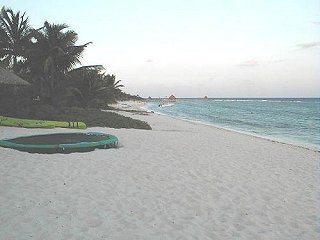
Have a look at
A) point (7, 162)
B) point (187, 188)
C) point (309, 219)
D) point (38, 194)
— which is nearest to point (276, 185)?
point (309, 219)

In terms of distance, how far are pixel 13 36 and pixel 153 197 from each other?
19422 millimetres

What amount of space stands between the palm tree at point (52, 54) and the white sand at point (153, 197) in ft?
38.6

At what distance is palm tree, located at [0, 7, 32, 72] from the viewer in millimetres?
20172

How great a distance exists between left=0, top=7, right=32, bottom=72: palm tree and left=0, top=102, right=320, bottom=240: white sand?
14203mm

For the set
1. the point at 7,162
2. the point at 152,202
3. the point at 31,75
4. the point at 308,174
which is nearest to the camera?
the point at 152,202

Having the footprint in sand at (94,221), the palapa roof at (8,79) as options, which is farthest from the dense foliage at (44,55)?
the footprint in sand at (94,221)

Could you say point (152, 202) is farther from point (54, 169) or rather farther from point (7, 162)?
point (7, 162)

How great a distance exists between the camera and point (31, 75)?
2062 centimetres

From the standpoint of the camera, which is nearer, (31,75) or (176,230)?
(176,230)

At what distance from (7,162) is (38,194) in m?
2.48

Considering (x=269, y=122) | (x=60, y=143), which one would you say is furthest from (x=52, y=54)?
(x=269, y=122)

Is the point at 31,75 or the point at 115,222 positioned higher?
the point at 31,75

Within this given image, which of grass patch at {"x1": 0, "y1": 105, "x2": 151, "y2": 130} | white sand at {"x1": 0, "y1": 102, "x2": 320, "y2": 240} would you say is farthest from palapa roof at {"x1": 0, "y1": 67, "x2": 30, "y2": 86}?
white sand at {"x1": 0, "y1": 102, "x2": 320, "y2": 240}

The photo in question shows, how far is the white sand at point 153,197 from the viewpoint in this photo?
14.4 feet
